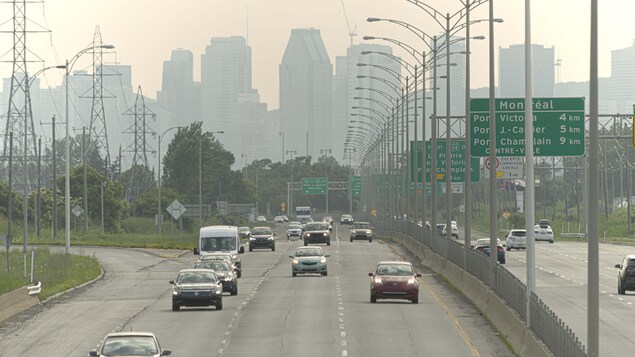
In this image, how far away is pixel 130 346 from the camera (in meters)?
26.8

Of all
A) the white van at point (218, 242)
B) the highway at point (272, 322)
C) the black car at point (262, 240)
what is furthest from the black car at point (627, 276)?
the black car at point (262, 240)

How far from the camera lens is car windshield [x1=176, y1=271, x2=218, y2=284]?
4769 cm

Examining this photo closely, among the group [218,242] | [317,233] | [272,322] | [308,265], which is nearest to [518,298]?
[272,322]

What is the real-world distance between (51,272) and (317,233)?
37468mm

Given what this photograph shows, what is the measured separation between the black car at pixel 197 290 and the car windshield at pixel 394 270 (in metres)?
5.52

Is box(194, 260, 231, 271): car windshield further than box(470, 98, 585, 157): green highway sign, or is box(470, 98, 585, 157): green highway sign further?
box(194, 260, 231, 271): car windshield

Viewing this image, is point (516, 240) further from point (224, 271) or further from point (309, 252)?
point (224, 271)

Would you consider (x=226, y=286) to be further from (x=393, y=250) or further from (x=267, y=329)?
(x=393, y=250)

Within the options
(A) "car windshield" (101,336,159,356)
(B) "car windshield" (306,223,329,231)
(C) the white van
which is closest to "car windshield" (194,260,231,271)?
(C) the white van

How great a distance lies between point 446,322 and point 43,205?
10098 centimetres

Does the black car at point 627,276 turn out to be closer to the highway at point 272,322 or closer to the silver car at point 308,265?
the highway at point 272,322

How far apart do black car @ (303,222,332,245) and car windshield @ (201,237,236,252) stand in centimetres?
3367

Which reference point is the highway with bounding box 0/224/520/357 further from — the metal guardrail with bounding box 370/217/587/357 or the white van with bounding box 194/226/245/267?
the white van with bounding box 194/226/245/267

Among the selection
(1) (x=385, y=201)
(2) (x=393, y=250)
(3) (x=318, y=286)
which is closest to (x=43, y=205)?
(1) (x=385, y=201)
